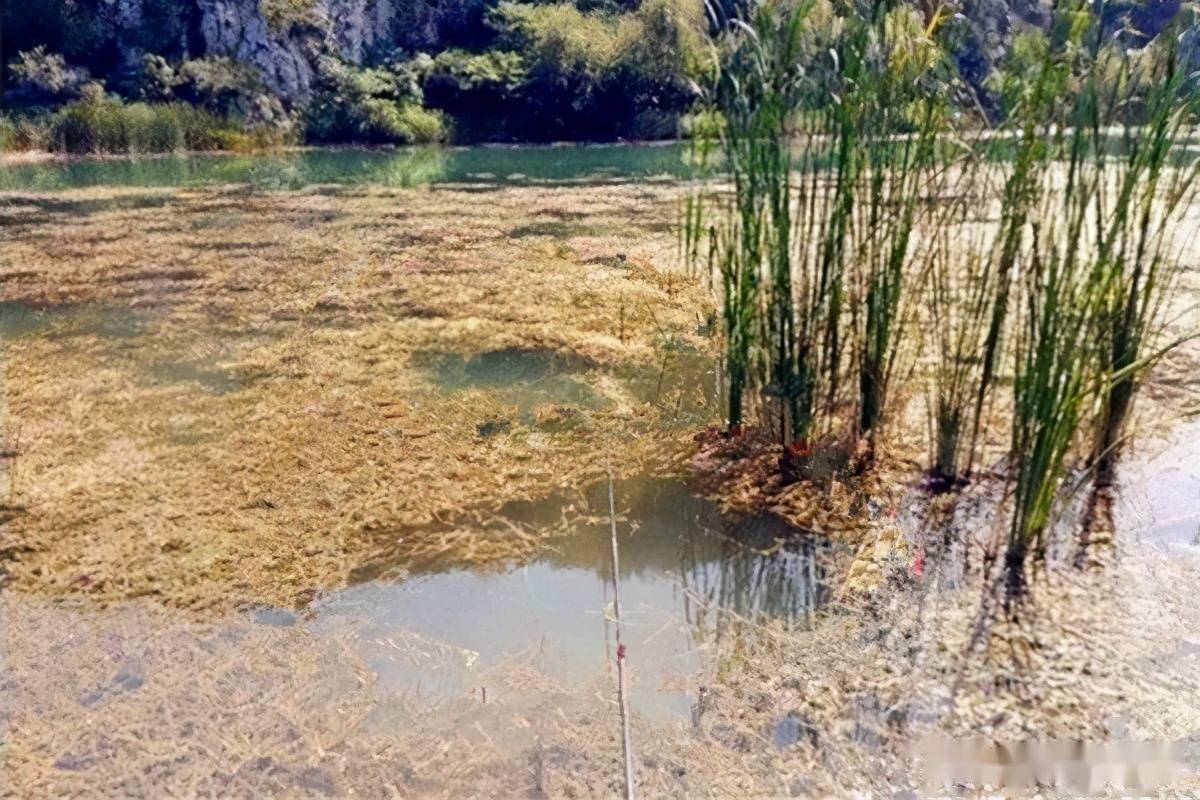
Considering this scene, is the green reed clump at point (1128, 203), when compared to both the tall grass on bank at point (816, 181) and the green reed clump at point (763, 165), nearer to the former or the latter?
the tall grass on bank at point (816, 181)

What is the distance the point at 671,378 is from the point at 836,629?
1830 mm

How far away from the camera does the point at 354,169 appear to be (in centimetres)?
1244

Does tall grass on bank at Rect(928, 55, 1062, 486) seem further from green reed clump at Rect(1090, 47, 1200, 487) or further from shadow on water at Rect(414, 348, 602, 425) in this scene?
shadow on water at Rect(414, 348, 602, 425)

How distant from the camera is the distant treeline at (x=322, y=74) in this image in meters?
16.4

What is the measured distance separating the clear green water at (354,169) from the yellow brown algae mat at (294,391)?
3.53 m

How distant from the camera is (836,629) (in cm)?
193

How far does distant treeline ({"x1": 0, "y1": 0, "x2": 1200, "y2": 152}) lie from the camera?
16438 millimetres

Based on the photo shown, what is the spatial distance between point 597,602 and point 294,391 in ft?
6.43

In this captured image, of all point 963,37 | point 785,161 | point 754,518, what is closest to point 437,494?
point 754,518

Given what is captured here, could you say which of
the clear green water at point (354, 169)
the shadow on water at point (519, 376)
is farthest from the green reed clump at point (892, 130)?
the clear green water at point (354, 169)

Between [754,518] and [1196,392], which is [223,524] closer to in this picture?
[754,518]

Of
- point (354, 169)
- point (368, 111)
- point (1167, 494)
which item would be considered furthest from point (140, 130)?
point (1167, 494)

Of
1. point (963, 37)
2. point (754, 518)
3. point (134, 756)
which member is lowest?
point (134, 756)

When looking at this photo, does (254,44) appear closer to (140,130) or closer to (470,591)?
(140,130)
